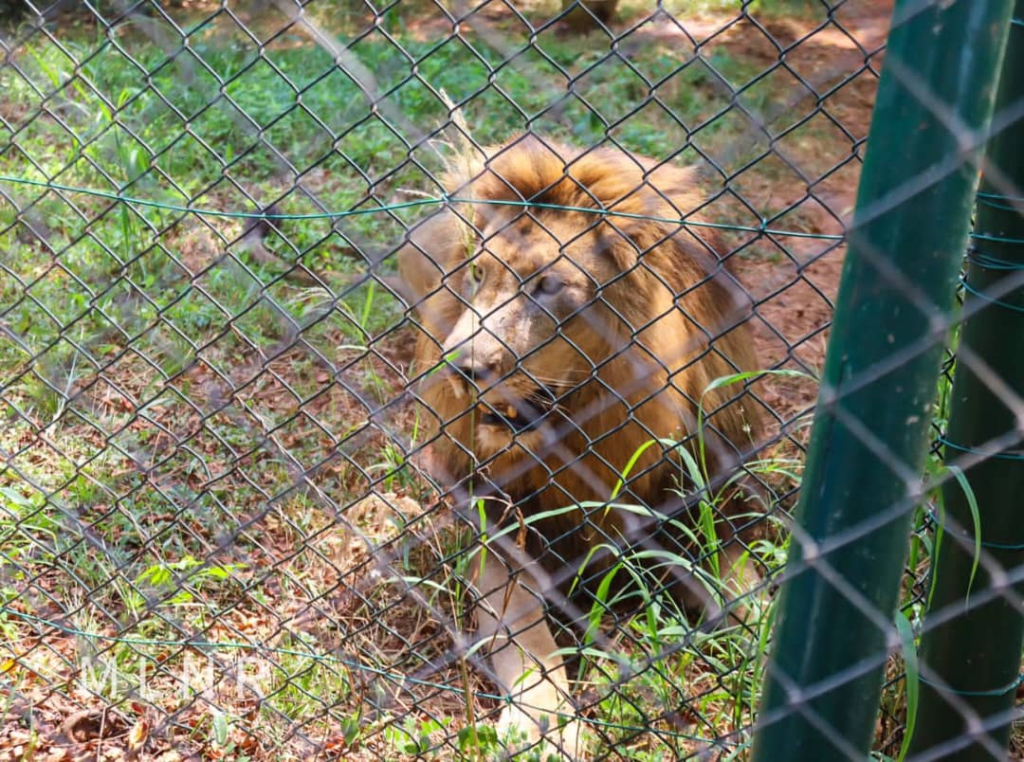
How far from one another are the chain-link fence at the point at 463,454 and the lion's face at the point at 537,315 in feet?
0.04

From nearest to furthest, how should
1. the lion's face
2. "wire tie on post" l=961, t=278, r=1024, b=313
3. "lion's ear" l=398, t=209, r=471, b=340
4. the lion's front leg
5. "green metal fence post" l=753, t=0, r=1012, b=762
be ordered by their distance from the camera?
"green metal fence post" l=753, t=0, r=1012, b=762 → "wire tie on post" l=961, t=278, r=1024, b=313 → the lion's front leg → the lion's face → "lion's ear" l=398, t=209, r=471, b=340

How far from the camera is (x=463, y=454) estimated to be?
3.60 m

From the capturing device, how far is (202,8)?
445cm

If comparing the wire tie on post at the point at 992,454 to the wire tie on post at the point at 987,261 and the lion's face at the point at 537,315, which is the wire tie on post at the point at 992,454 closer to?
the wire tie on post at the point at 987,261

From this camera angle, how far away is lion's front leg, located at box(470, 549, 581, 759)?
2.65 meters

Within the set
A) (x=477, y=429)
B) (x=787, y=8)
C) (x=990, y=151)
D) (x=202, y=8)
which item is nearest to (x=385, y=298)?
(x=202, y=8)

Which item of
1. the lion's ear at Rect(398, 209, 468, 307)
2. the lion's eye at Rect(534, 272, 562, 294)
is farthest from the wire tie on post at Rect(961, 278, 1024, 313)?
the lion's eye at Rect(534, 272, 562, 294)

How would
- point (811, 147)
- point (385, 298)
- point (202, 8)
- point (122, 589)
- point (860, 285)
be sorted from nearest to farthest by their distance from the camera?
point (860, 285) < point (122, 589) < point (202, 8) < point (385, 298) < point (811, 147)

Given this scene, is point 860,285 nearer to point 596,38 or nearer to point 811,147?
point 811,147

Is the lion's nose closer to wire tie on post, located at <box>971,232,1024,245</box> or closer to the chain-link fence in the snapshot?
the chain-link fence

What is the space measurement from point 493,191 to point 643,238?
1.66 ft

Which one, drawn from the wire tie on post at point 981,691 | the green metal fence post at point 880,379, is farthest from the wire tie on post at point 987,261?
the wire tie on post at point 981,691

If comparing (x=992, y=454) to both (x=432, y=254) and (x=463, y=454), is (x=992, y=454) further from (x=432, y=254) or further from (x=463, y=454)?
(x=432, y=254)

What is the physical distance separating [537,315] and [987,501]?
1.50m
